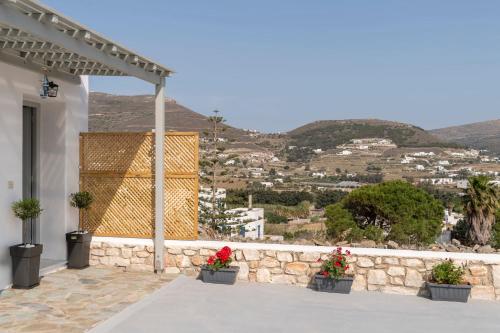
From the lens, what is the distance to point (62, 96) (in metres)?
8.64

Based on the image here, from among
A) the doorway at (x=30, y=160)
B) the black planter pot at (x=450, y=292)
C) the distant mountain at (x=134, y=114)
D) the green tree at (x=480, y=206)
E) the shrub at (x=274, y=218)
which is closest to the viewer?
the black planter pot at (x=450, y=292)

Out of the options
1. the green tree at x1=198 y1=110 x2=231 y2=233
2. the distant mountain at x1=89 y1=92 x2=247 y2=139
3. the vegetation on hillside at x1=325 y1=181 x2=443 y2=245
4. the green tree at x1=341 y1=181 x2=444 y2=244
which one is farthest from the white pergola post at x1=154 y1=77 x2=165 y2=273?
the distant mountain at x1=89 y1=92 x2=247 y2=139

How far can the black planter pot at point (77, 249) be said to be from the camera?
340 inches

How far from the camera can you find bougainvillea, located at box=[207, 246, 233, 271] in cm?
794

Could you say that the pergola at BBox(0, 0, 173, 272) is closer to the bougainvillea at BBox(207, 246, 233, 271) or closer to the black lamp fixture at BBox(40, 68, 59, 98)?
the black lamp fixture at BBox(40, 68, 59, 98)

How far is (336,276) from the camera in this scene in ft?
24.4

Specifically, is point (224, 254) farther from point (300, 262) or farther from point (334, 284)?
point (334, 284)

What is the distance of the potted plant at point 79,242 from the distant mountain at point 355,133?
4493 cm

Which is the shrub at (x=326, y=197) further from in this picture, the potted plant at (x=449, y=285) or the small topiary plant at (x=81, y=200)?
the potted plant at (x=449, y=285)

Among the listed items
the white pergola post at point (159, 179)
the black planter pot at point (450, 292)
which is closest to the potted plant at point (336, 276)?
the black planter pot at point (450, 292)

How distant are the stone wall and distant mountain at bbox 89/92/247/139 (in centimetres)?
2638

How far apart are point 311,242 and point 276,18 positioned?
27.1 metres

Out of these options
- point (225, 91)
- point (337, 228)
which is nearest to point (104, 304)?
point (337, 228)

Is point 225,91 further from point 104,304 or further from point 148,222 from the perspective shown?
point 104,304
